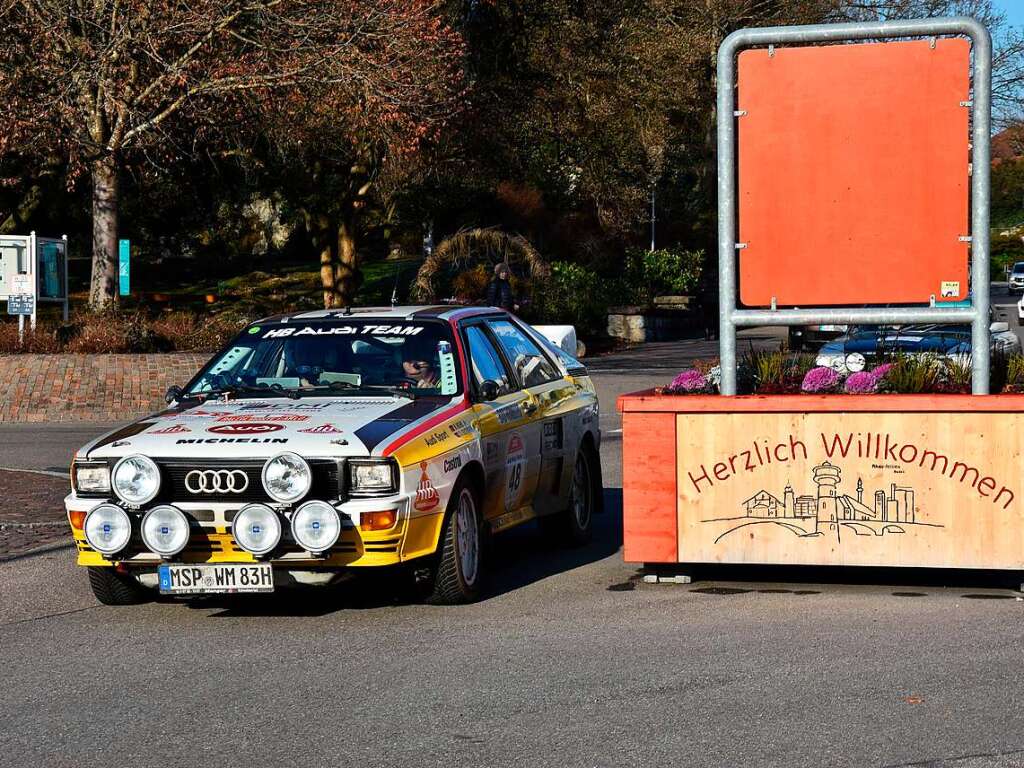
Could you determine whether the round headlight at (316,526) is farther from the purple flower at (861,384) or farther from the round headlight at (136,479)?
the purple flower at (861,384)

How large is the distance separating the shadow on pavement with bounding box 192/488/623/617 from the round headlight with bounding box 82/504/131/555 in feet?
2.35

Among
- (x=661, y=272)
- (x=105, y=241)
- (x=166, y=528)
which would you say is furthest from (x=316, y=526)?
(x=661, y=272)

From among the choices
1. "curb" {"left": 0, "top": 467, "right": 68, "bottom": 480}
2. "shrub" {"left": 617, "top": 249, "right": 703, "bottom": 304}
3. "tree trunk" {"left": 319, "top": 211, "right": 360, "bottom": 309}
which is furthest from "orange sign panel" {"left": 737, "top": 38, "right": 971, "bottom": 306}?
"shrub" {"left": 617, "top": 249, "right": 703, "bottom": 304}

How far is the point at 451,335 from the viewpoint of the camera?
915cm

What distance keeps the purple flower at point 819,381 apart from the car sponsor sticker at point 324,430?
107 inches

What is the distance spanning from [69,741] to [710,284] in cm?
4072

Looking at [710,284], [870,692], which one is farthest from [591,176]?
[870,692]

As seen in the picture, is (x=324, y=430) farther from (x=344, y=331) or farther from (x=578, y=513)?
(x=578, y=513)

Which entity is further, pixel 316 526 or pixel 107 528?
pixel 107 528

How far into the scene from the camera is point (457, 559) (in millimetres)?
8062

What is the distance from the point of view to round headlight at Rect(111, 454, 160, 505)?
7.68m

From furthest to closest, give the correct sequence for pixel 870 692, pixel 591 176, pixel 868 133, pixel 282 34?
pixel 591 176 → pixel 282 34 → pixel 868 133 → pixel 870 692

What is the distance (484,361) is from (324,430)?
1.81m

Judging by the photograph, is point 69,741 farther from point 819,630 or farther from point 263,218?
point 263,218
